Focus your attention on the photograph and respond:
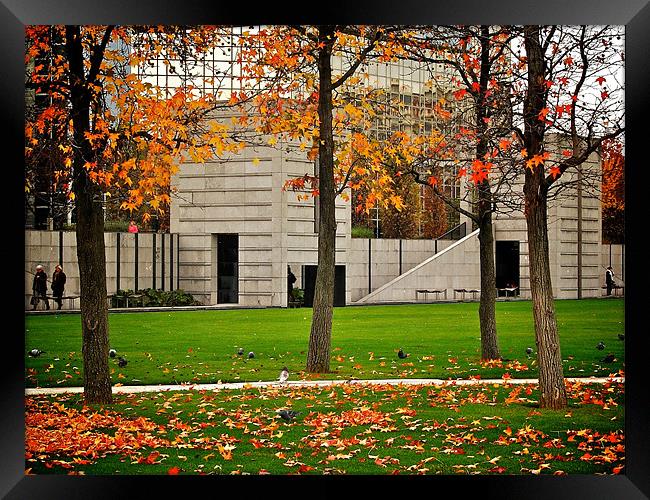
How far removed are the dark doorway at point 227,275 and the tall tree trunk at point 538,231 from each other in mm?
19985

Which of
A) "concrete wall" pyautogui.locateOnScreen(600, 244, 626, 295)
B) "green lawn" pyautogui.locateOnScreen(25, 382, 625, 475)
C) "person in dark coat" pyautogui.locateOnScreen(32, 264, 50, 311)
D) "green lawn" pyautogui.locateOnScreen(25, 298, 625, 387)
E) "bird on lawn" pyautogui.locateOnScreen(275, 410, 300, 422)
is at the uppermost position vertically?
"concrete wall" pyautogui.locateOnScreen(600, 244, 626, 295)

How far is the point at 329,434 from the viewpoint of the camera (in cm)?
1125

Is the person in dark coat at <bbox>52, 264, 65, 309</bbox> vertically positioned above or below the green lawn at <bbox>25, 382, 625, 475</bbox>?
above

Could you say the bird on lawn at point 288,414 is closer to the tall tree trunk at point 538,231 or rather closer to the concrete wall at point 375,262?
the tall tree trunk at point 538,231

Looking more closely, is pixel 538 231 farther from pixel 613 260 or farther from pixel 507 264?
pixel 507 264

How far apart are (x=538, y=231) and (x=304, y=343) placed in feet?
31.5

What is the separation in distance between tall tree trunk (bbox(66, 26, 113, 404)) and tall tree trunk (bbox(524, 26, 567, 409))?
4.97m

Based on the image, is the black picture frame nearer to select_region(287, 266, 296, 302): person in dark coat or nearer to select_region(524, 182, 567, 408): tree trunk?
select_region(524, 182, 567, 408): tree trunk

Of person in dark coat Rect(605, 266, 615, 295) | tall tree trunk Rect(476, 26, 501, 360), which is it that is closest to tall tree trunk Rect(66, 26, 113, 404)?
tall tree trunk Rect(476, 26, 501, 360)

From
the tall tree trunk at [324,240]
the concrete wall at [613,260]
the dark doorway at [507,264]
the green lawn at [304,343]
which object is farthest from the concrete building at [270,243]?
the tall tree trunk at [324,240]

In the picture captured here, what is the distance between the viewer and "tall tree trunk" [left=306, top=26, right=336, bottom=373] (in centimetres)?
1552

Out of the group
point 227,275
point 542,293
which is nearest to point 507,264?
point 227,275

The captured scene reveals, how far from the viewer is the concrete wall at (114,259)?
27.3 meters

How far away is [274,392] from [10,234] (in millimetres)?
5423
